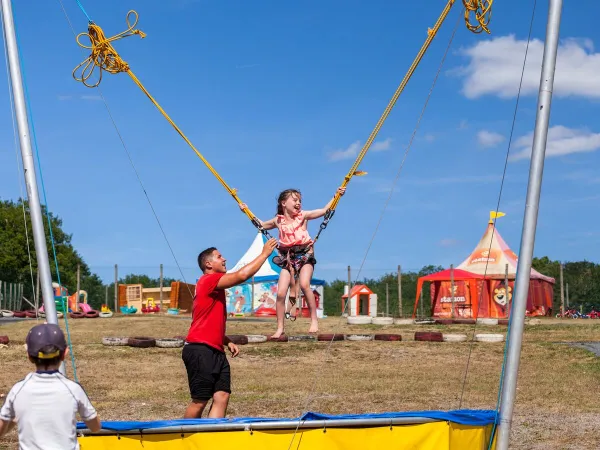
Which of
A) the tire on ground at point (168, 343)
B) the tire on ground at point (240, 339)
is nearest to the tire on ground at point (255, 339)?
the tire on ground at point (240, 339)

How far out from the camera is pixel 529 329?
23547 millimetres

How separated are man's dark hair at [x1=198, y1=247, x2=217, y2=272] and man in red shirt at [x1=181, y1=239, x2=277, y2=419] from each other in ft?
0.72

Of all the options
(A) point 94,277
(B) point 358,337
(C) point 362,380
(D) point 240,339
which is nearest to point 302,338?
(B) point 358,337

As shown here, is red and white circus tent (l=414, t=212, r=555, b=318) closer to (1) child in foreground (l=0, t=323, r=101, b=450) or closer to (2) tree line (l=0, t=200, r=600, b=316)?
(2) tree line (l=0, t=200, r=600, b=316)

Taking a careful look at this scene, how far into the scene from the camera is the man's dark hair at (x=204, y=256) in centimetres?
847

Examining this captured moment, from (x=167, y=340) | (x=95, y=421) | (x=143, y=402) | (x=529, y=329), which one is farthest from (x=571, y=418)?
(x=529, y=329)

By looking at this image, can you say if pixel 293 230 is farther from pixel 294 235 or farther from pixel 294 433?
pixel 294 433

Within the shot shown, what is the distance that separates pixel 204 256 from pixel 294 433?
7.85ft

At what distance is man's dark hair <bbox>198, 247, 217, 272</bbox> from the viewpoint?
8.47m

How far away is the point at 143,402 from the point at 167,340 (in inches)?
235

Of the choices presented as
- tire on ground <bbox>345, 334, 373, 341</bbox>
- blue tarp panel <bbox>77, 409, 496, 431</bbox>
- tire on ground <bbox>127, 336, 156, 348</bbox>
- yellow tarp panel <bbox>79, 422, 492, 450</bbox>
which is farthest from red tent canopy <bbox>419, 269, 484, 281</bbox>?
yellow tarp panel <bbox>79, 422, 492, 450</bbox>

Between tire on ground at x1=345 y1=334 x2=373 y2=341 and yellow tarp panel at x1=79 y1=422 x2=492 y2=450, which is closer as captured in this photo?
yellow tarp panel at x1=79 y1=422 x2=492 y2=450

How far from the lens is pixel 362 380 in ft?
45.3

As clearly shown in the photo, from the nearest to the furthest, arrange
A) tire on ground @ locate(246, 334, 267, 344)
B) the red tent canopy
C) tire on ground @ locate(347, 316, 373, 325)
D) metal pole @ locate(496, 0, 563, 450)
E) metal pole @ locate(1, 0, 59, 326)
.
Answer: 1. metal pole @ locate(496, 0, 563, 450)
2. metal pole @ locate(1, 0, 59, 326)
3. tire on ground @ locate(246, 334, 267, 344)
4. tire on ground @ locate(347, 316, 373, 325)
5. the red tent canopy
